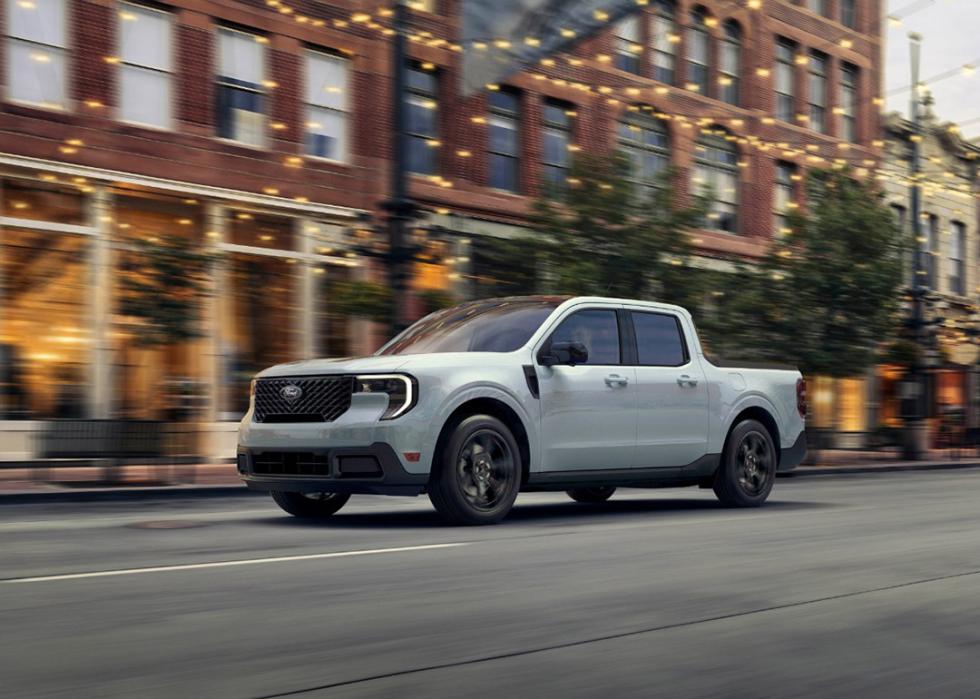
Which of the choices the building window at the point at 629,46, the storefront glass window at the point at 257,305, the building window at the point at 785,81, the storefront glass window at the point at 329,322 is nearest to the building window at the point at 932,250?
the building window at the point at 785,81

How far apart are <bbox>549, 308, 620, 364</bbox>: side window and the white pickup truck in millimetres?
12

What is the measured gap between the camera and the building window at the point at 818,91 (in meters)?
36.9

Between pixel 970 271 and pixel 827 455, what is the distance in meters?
17.3

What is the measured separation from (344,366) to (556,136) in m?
20.2

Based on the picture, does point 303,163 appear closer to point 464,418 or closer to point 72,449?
point 72,449

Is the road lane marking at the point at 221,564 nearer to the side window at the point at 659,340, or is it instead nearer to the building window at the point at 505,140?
the side window at the point at 659,340

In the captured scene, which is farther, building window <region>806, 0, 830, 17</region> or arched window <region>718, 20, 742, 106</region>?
building window <region>806, 0, 830, 17</region>

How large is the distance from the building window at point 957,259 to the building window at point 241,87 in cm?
2757

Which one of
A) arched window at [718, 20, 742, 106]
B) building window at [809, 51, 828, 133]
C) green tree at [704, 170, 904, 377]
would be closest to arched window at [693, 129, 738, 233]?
arched window at [718, 20, 742, 106]

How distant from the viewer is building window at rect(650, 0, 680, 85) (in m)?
31.5

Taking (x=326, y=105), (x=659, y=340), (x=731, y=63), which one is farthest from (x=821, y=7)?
(x=659, y=340)

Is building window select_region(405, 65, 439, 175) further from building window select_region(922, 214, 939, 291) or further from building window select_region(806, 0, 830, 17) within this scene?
building window select_region(922, 214, 939, 291)

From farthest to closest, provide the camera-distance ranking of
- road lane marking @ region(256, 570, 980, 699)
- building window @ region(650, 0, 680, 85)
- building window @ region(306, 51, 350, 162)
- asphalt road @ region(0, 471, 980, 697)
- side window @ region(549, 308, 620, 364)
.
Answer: building window @ region(650, 0, 680, 85)
building window @ region(306, 51, 350, 162)
side window @ region(549, 308, 620, 364)
asphalt road @ region(0, 471, 980, 697)
road lane marking @ region(256, 570, 980, 699)

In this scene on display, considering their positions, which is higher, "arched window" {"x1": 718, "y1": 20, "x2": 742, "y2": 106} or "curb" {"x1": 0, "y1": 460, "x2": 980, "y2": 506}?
"arched window" {"x1": 718, "y1": 20, "x2": 742, "y2": 106}
